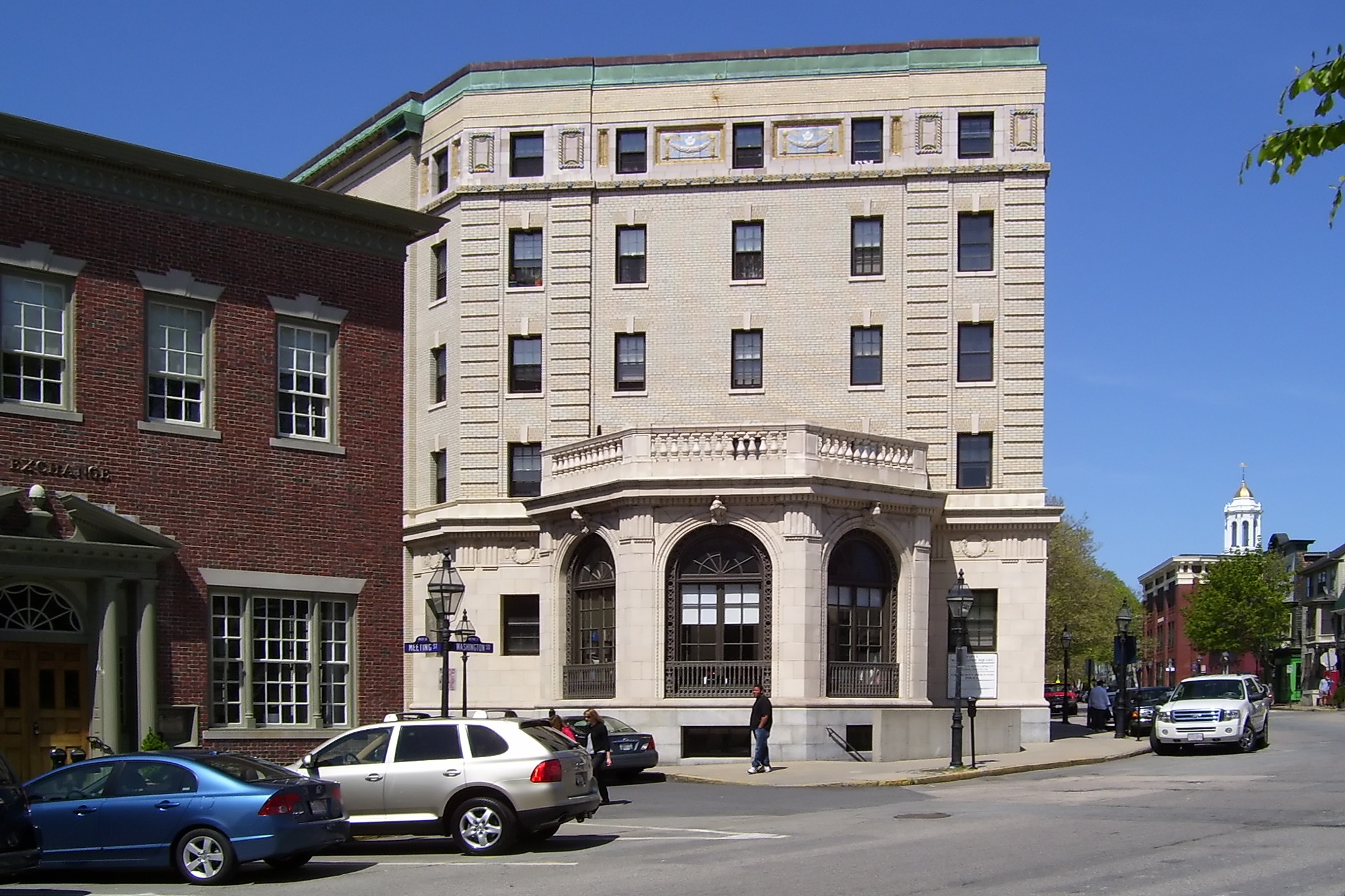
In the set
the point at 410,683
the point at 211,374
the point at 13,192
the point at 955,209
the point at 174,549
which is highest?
the point at 955,209

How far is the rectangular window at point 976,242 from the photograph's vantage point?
40.6m

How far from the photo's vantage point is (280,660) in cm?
2403

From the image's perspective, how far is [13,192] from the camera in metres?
21.6

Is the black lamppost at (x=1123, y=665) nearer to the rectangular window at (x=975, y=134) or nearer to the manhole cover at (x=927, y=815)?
the rectangular window at (x=975, y=134)

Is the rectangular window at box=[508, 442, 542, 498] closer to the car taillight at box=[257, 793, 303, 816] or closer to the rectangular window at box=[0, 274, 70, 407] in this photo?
the rectangular window at box=[0, 274, 70, 407]

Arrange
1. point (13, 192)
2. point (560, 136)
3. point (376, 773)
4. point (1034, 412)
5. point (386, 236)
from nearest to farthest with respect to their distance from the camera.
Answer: point (376, 773) < point (13, 192) < point (386, 236) < point (1034, 412) < point (560, 136)

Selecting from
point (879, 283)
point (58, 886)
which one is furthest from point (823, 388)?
point (58, 886)

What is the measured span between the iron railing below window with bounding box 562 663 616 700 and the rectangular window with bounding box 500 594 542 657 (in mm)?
5029

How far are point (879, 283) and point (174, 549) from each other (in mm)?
22836

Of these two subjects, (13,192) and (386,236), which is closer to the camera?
(13,192)

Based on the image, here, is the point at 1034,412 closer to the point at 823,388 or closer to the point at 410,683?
the point at 823,388

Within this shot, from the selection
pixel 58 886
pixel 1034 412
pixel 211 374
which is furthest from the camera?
pixel 1034 412

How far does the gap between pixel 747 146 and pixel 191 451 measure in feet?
73.3

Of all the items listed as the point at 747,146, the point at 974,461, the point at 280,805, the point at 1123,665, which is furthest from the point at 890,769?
the point at 280,805
